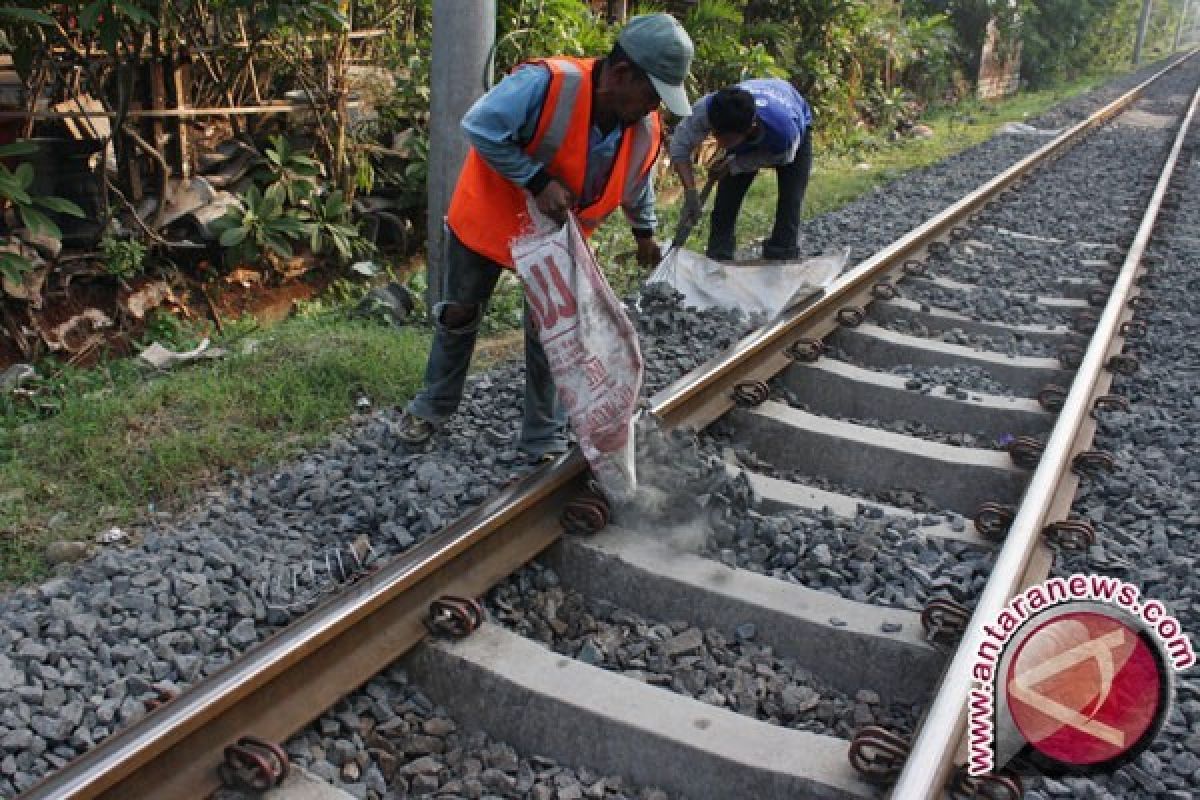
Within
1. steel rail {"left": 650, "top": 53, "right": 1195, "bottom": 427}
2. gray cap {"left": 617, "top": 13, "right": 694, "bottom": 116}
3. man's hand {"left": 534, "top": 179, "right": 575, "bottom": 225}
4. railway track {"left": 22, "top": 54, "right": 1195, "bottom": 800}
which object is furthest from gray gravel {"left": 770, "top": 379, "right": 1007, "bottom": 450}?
gray cap {"left": 617, "top": 13, "right": 694, "bottom": 116}

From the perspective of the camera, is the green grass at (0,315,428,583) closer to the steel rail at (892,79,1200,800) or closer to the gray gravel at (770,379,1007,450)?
the gray gravel at (770,379,1007,450)

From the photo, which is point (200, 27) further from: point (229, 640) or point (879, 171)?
point (879, 171)

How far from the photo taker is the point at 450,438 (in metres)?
4.31

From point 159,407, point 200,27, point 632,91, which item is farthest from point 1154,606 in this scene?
point 200,27

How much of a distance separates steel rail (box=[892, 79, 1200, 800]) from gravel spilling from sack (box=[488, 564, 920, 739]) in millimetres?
284

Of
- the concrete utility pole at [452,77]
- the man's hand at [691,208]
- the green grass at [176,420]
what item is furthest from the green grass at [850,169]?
the green grass at [176,420]

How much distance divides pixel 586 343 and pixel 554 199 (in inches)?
17.9

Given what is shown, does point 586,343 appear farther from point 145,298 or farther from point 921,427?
point 145,298

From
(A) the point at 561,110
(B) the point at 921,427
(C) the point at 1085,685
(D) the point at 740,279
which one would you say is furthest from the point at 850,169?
(C) the point at 1085,685

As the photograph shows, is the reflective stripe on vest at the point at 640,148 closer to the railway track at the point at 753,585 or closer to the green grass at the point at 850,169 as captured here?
the railway track at the point at 753,585

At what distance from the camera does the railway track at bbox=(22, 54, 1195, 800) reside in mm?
2547

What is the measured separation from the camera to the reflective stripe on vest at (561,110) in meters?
3.45

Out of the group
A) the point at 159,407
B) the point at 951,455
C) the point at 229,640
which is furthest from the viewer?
the point at 159,407

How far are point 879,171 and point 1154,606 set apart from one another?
33.2 ft
